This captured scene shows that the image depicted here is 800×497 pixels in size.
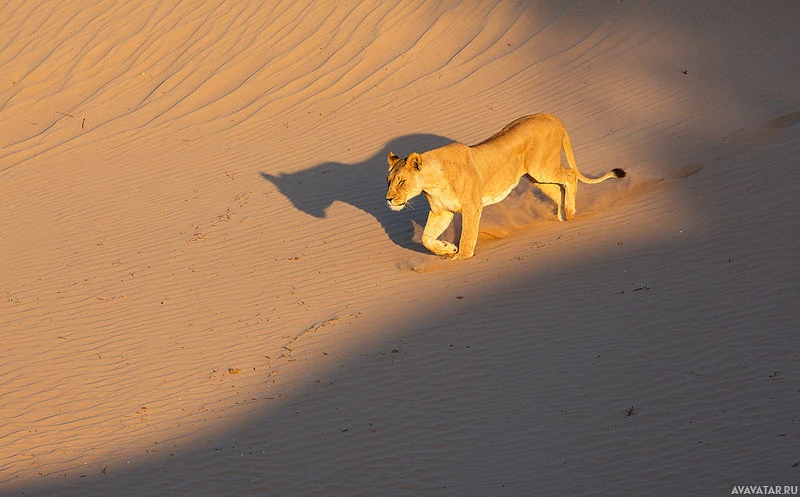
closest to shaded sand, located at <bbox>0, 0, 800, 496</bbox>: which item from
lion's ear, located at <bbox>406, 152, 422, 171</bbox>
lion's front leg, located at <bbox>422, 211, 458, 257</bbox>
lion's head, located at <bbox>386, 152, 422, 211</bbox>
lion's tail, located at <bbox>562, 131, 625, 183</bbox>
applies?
lion's front leg, located at <bbox>422, 211, 458, 257</bbox>

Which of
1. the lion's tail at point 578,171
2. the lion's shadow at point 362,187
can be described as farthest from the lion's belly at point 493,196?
the lion's shadow at point 362,187

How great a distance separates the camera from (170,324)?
922 cm

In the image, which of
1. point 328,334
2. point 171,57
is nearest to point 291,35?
point 171,57

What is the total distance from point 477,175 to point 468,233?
0.62m

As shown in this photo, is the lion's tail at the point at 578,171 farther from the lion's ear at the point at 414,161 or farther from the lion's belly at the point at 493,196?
the lion's ear at the point at 414,161

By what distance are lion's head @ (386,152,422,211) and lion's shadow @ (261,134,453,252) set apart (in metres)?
1.24

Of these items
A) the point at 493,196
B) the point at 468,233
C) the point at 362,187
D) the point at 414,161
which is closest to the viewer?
the point at 414,161

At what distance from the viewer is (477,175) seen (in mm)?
9430

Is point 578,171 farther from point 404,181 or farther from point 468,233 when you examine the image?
point 404,181

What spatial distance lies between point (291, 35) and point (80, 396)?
371 inches

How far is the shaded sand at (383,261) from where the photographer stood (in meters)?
6.54

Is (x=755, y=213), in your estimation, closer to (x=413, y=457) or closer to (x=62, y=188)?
(x=413, y=457)

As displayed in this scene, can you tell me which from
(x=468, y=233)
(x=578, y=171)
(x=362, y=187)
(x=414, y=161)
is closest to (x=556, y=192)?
(x=578, y=171)

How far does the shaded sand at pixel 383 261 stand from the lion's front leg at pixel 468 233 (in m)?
0.18
